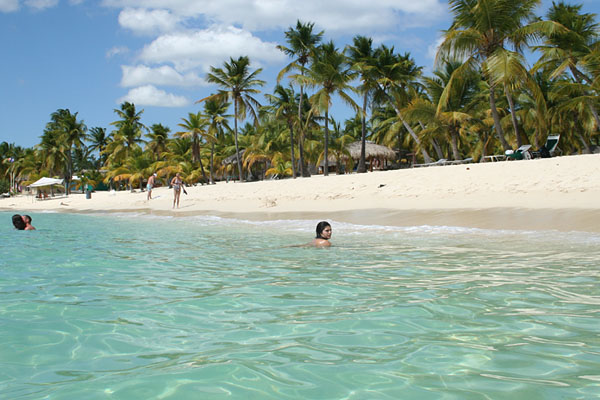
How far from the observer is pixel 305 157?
40.4 meters

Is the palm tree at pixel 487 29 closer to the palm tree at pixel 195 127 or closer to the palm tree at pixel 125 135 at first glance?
the palm tree at pixel 195 127

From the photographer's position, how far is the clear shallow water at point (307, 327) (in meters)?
2.25

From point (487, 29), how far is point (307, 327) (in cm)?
2030

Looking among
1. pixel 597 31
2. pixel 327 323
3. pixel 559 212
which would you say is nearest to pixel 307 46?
pixel 597 31

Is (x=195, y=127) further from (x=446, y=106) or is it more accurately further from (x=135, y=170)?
(x=446, y=106)

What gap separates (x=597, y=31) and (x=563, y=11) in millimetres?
1973

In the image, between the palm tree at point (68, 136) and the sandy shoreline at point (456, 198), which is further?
the palm tree at point (68, 136)

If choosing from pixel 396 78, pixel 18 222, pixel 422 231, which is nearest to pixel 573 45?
pixel 396 78

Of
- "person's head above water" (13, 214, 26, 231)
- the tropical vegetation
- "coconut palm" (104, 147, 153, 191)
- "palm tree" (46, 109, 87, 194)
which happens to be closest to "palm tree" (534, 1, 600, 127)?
the tropical vegetation

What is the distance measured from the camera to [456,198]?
14102mm

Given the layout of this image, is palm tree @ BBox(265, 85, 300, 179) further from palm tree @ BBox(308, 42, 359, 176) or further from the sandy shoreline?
the sandy shoreline

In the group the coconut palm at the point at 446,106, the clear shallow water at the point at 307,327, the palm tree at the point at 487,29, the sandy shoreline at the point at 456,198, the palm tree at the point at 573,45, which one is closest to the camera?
the clear shallow water at the point at 307,327

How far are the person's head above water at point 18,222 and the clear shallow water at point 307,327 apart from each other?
6226mm

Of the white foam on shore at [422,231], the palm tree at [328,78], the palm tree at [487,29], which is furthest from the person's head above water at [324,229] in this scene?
the palm tree at [328,78]
